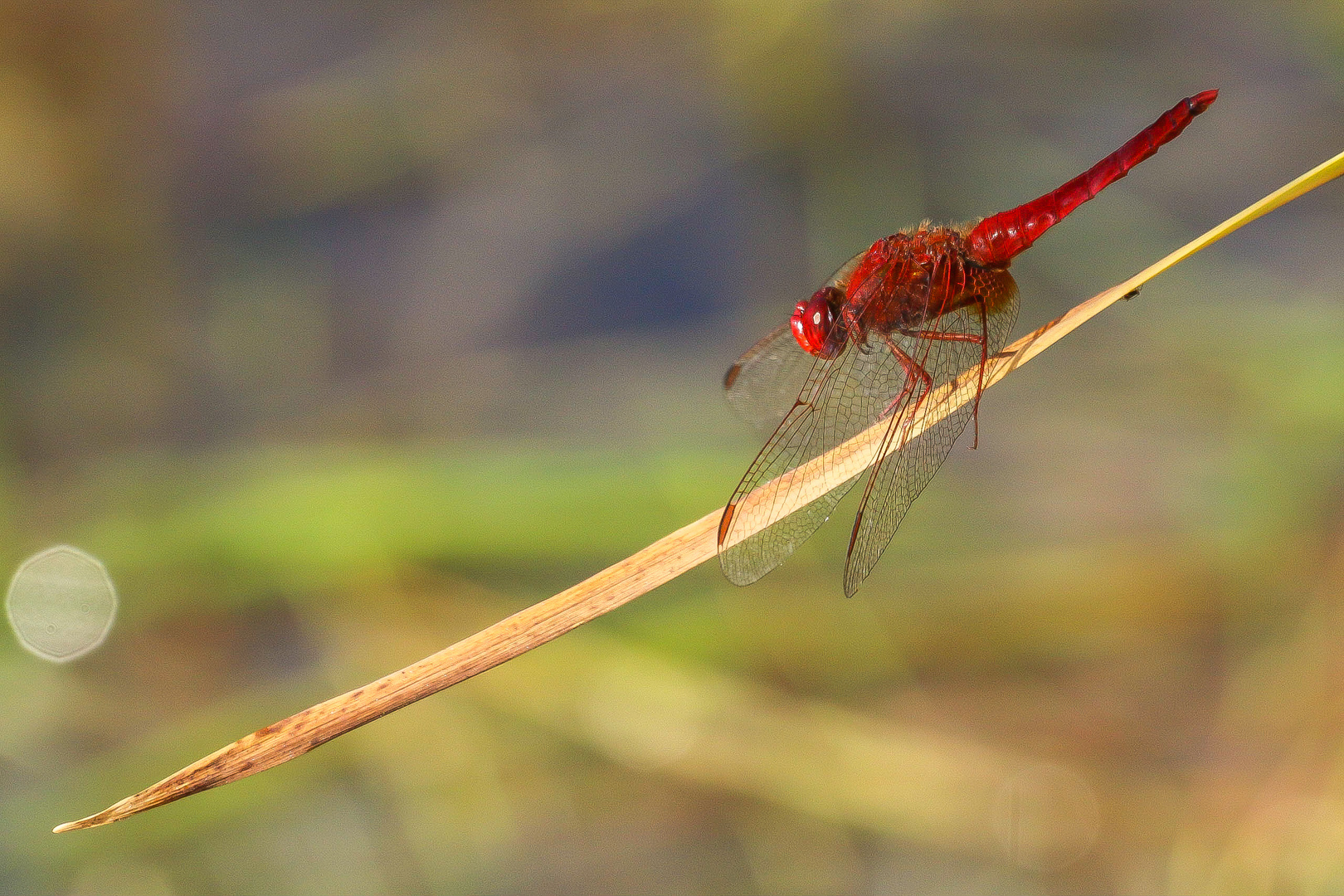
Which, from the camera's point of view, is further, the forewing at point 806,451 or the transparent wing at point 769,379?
the transparent wing at point 769,379

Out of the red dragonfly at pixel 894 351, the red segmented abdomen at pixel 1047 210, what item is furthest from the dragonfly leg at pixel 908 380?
the red segmented abdomen at pixel 1047 210

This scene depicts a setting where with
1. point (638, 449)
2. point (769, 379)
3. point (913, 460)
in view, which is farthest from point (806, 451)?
point (638, 449)

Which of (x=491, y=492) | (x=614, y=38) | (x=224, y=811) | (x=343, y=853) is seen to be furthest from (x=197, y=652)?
(x=614, y=38)

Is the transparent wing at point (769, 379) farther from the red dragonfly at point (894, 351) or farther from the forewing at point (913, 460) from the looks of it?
the forewing at point (913, 460)

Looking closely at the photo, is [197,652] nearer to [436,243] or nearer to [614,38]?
[436,243]

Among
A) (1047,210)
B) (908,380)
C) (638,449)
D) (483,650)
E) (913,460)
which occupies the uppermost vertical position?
(638,449)

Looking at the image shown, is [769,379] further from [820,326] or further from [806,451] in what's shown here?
[806,451]

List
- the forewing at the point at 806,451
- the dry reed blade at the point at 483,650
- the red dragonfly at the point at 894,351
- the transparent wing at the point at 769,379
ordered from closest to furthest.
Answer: the dry reed blade at the point at 483,650
the forewing at the point at 806,451
the red dragonfly at the point at 894,351
the transparent wing at the point at 769,379
